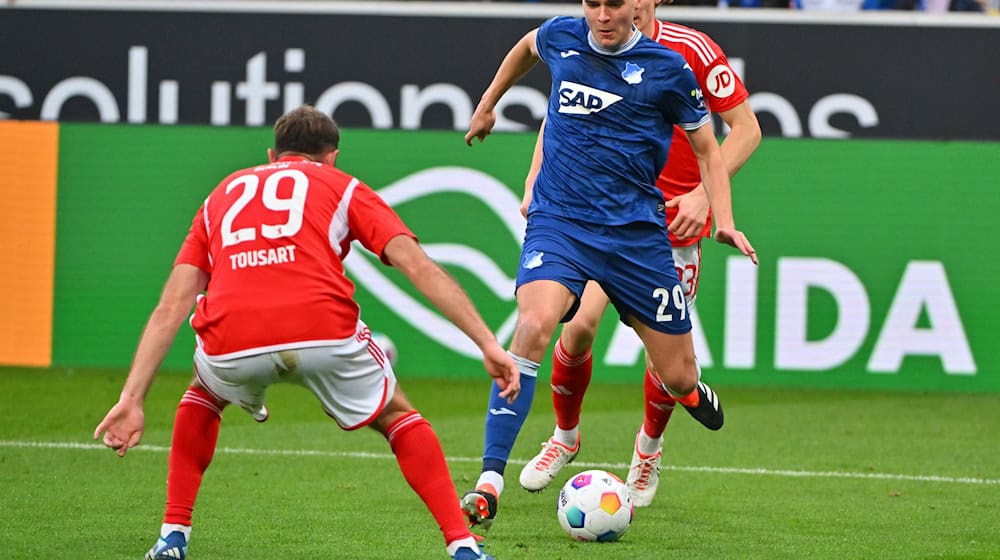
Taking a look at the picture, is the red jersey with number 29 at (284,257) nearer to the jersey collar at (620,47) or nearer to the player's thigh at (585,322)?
the jersey collar at (620,47)

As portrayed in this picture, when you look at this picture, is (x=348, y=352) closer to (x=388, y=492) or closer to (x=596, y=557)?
(x=596, y=557)

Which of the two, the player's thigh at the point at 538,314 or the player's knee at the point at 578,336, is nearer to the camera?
the player's thigh at the point at 538,314

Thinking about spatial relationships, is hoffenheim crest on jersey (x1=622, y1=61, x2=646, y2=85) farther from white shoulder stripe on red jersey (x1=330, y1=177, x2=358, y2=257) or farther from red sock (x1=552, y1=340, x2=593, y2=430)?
white shoulder stripe on red jersey (x1=330, y1=177, x2=358, y2=257)

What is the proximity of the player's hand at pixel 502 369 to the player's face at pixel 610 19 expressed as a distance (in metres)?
1.87

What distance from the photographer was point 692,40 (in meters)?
7.30

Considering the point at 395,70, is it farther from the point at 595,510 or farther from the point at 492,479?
the point at 492,479

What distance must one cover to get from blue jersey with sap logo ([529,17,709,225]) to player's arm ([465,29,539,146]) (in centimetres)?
33

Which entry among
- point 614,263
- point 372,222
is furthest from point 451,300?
point 614,263

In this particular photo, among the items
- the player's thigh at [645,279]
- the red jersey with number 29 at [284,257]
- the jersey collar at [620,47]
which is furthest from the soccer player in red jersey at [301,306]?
the jersey collar at [620,47]

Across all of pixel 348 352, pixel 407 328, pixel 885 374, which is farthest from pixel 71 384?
pixel 348 352

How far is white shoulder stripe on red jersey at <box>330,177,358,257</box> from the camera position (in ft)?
16.9

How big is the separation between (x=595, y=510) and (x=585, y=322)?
114cm

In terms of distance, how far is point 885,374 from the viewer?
11.9 metres

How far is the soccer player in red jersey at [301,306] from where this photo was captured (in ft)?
16.4
